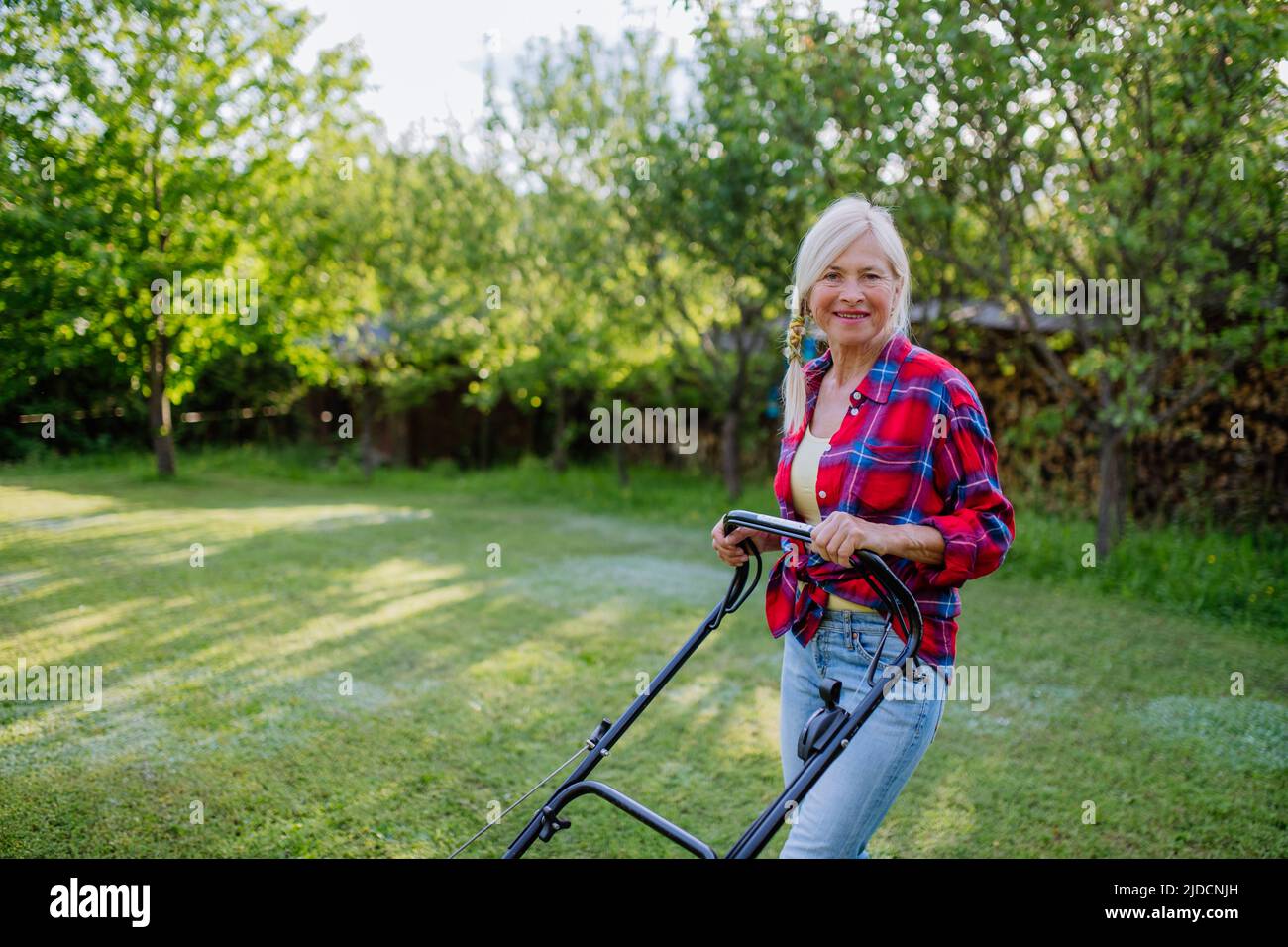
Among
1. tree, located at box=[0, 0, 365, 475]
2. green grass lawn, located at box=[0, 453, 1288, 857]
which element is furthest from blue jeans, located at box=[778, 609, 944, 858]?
tree, located at box=[0, 0, 365, 475]

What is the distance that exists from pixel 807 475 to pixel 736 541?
309 millimetres

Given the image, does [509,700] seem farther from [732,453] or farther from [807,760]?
[732,453]

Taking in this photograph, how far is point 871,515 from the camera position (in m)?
2.16

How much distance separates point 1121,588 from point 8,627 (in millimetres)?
7827

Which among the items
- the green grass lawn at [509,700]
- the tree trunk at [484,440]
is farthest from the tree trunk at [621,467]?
the green grass lawn at [509,700]

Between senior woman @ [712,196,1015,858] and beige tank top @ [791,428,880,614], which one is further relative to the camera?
beige tank top @ [791,428,880,614]

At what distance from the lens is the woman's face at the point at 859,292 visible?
225 centimetres

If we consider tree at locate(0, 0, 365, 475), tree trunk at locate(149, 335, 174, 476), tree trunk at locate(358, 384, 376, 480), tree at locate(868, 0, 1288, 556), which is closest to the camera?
tree at locate(0, 0, 365, 475)

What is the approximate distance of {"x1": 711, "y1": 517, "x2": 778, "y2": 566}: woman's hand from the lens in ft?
8.29

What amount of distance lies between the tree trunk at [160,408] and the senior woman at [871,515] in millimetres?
8674

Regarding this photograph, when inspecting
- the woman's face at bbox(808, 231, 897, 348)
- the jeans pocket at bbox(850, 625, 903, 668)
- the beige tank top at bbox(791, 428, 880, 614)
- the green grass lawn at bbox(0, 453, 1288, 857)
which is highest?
the woman's face at bbox(808, 231, 897, 348)

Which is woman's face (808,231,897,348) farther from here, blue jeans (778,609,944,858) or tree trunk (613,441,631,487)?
tree trunk (613,441,631,487)

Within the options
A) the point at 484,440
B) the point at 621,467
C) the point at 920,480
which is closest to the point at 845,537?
the point at 920,480
